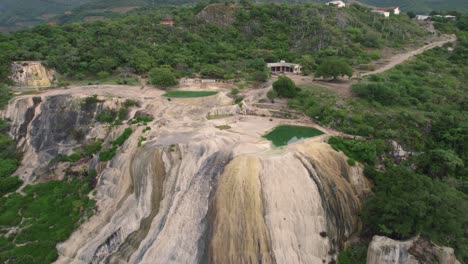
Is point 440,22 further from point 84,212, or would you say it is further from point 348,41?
point 84,212

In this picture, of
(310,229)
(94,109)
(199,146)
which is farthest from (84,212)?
(310,229)

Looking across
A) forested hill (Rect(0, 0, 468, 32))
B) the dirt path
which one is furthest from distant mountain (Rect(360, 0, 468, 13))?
the dirt path

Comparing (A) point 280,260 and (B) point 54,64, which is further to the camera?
(B) point 54,64

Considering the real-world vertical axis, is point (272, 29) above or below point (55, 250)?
above

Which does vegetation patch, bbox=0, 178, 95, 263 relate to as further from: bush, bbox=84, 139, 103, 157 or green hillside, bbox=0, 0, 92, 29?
green hillside, bbox=0, 0, 92, 29

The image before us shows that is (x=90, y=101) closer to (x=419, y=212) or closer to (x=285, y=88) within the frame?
(x=285, y=88)

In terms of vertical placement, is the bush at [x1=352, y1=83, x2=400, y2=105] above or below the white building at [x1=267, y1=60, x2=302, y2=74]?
below

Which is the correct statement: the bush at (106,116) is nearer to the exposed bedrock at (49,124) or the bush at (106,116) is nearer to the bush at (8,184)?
the exposed bedrock at (49,124)
